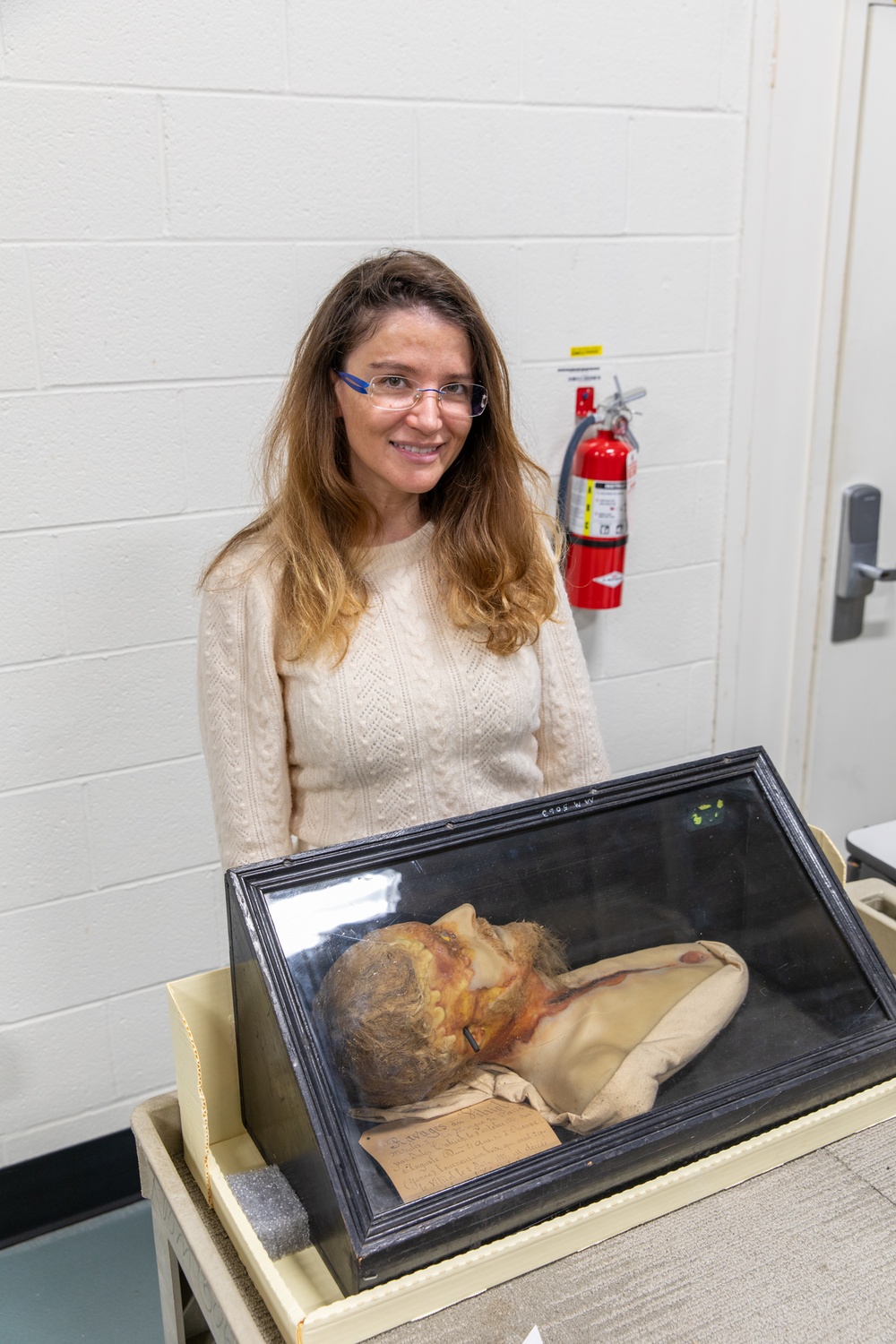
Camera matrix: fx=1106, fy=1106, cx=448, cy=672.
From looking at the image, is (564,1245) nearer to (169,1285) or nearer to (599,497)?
(169,1285)


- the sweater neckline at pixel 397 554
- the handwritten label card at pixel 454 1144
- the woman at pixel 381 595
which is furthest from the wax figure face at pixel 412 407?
the handwritten label card at pixel 454 1144

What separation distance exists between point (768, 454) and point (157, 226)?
138cm

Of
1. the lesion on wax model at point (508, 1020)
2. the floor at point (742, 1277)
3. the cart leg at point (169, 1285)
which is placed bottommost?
the cart leg at point (169, 1285)

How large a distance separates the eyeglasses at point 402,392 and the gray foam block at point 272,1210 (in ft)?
2.87

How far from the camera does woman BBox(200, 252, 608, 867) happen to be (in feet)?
4.60

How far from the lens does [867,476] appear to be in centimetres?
257

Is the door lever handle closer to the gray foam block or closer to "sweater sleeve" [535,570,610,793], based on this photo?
"sweater sleeve" [535,570,610,793]

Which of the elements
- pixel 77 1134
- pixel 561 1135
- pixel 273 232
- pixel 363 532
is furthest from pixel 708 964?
pixel 77 1134

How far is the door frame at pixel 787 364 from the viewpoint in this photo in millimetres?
2242

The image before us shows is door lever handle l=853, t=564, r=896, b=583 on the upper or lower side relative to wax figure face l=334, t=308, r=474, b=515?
lower

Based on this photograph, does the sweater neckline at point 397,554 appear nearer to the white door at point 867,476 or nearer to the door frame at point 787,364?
the door frame at point 787,364

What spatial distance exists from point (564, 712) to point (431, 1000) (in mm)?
699

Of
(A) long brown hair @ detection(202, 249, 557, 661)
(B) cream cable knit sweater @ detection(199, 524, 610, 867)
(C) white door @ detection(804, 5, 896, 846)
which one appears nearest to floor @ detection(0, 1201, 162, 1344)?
(B) cream cable knit sweater @ detection(199, 524, 610, 867)

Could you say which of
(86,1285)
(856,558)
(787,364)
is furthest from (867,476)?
(86,1285)
